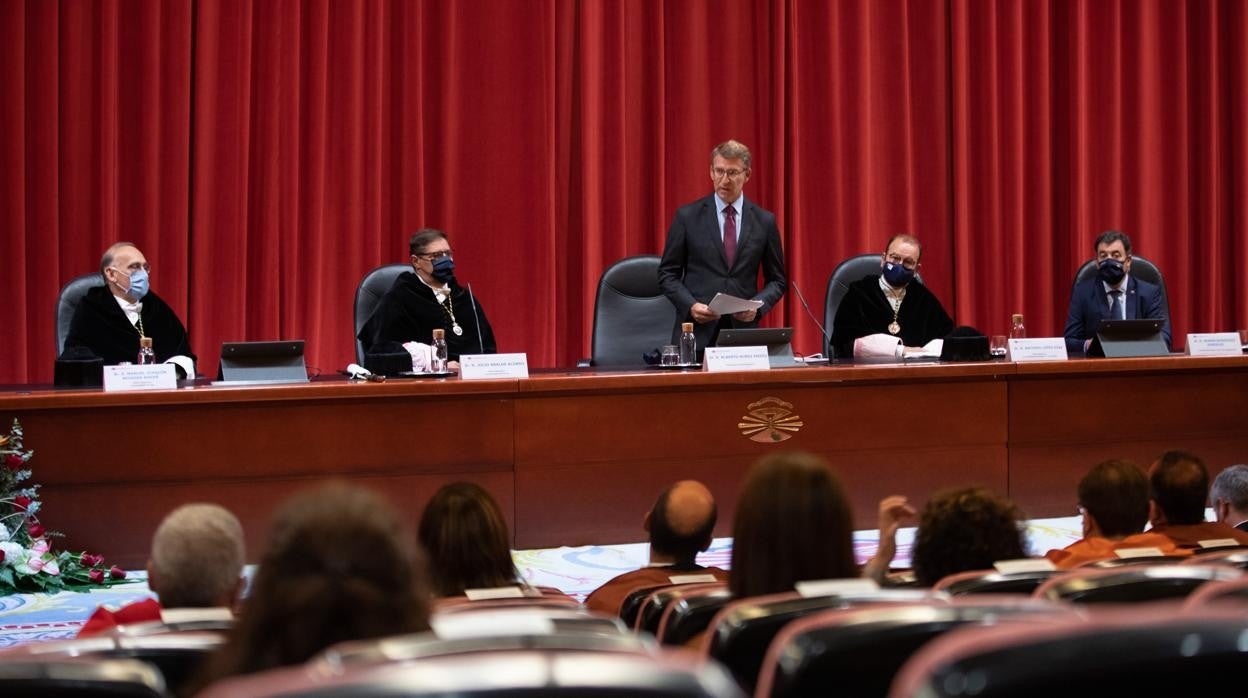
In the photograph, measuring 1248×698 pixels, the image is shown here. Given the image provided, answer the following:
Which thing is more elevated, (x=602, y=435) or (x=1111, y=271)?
(x=1111, y=271)

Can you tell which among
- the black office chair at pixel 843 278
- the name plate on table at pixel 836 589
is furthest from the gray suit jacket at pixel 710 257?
the name plate on table at pixel 836 589

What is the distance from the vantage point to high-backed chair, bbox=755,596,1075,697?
1226 mm

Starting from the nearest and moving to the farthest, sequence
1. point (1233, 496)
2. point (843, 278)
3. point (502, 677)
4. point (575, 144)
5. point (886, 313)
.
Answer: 1. point (502, 677)
2. point (1233, 496)
3. point (886, 313)
4. point (843, 278)
5. point (575, 144)

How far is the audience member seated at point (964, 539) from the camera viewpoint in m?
2.06

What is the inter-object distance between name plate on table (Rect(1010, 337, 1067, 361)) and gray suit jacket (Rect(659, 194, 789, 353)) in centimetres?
94

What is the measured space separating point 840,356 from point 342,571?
4.05m

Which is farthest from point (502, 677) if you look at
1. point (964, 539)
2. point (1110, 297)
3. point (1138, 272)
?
point (1138, 272)

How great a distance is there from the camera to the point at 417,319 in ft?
16.0

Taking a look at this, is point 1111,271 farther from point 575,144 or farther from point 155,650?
point 155,650

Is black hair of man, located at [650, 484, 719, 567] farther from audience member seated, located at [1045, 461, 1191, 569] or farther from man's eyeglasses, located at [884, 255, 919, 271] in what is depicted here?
man's eyeglasses, located at [884, 255, 919, 271]

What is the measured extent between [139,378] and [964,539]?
8.97ft

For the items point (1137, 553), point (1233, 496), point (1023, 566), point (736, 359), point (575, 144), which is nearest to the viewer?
point (1023, 566)

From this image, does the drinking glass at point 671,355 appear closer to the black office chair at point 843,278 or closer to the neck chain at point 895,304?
the black office chair at point 843,278

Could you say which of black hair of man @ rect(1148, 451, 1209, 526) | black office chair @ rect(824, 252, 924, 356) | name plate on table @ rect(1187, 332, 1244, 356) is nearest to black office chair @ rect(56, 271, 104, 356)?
black office chair @ rect(824, 252, 924, 356)
